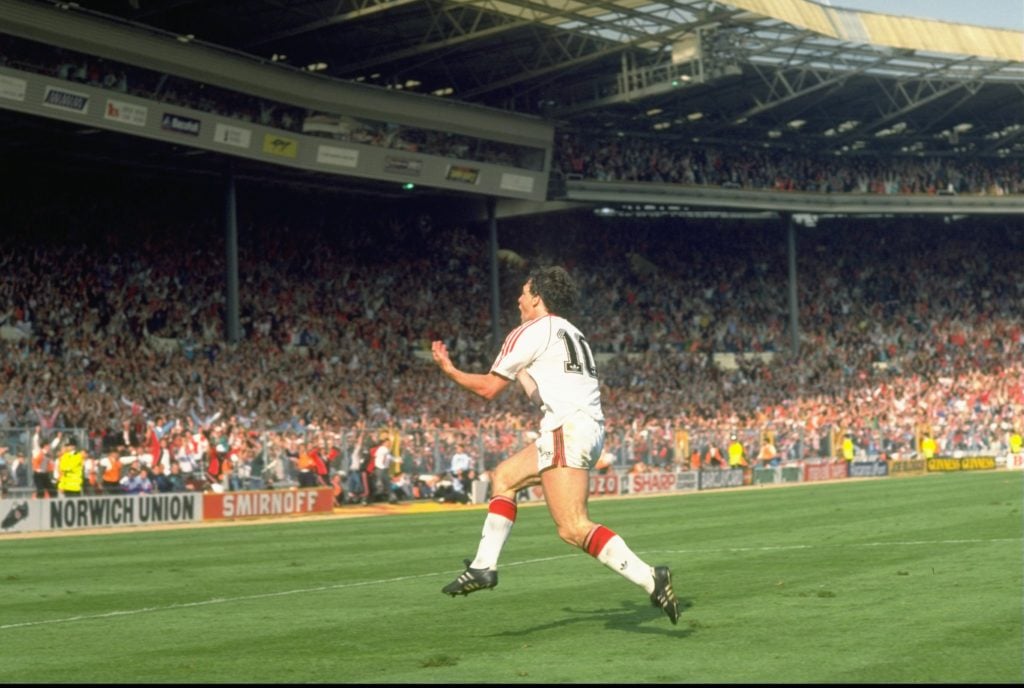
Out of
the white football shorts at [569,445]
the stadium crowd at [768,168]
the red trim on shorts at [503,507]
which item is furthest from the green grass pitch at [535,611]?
the stadium crowd at [768,168]

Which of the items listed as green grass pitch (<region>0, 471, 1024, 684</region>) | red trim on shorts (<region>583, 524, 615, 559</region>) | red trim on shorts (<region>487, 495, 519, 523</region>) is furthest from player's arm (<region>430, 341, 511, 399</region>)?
green grass pitch (<region>0, 471, 1024, 684</region>)

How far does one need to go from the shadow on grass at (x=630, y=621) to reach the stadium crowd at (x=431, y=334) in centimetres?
2026

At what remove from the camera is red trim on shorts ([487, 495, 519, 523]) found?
9562 millimetres

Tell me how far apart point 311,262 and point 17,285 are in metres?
11.5

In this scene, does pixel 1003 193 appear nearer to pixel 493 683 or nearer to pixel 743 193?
pixel 743 193

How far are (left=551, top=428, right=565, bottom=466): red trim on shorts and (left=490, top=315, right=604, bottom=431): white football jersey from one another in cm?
11

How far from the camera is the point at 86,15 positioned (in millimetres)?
36969

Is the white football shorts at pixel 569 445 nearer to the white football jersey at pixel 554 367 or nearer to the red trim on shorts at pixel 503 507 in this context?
the white football jersey at pixel 554 367

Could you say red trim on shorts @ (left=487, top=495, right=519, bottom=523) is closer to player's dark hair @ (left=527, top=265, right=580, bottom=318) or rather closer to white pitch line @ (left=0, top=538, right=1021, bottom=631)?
player's dark hair @ (left=527, top=265, right=580, bottom=318)

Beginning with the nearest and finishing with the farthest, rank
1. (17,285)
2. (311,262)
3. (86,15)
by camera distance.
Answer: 1. (86,15)
2. (17,285)
3. (311,262)

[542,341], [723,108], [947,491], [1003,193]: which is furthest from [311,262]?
[542,341]

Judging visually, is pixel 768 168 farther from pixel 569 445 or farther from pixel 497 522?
pixel 569 445

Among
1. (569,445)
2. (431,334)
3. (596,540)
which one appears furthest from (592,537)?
(431,334)

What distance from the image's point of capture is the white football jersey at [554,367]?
936cm
